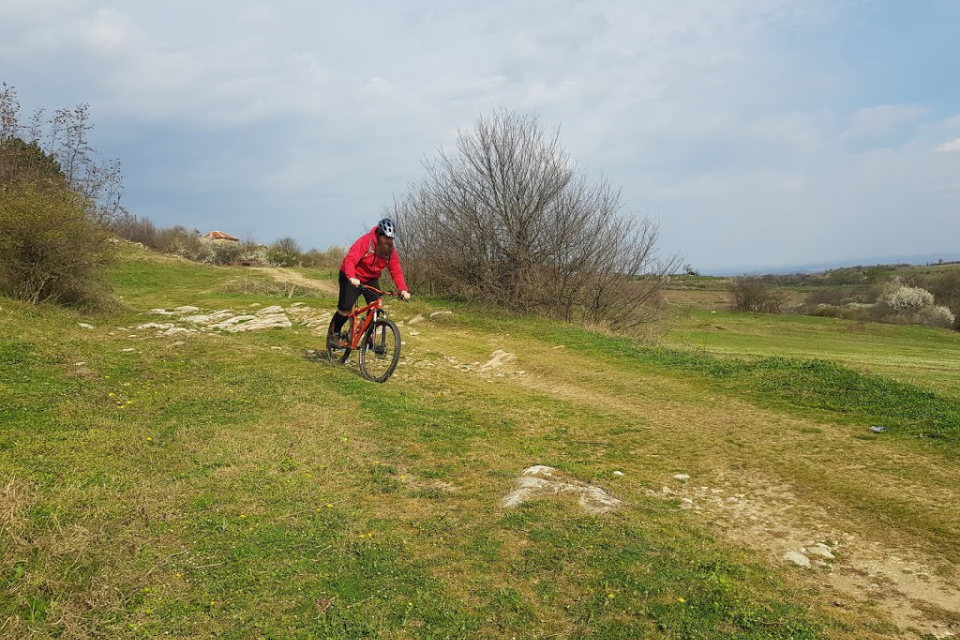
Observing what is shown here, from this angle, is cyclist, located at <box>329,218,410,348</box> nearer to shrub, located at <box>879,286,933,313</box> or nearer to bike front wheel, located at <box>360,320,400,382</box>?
bike front wheel, located at <box>360,320,400,382</box>

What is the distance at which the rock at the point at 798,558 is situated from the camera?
379 cm

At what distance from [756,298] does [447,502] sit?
42.8m

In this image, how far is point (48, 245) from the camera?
460 inches

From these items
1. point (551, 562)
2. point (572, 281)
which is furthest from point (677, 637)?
point (572, 281)

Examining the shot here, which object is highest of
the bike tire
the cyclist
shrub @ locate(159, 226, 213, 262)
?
shrub @ locate(159, 226, 213, 262)

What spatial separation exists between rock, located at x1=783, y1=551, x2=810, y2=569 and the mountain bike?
19.4ft

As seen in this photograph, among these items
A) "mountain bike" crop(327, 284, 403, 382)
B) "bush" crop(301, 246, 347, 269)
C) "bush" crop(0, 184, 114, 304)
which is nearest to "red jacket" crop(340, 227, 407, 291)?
"mountain bike" crop(327, 284, 403, 382)

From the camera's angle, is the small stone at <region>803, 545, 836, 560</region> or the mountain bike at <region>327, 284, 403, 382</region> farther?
the mountain bike at <region>327, 284, 403, 382</region>

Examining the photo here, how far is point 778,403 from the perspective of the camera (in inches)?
319

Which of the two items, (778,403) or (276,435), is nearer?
(276,435)

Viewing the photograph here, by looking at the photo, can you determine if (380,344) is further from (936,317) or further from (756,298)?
(936,317)

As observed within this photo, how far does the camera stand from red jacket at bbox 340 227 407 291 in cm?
876

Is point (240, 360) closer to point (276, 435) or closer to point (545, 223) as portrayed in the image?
point (276, 435)

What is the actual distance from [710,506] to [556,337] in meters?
9.28
